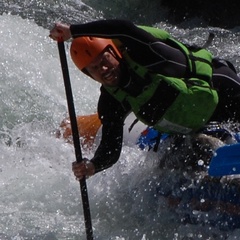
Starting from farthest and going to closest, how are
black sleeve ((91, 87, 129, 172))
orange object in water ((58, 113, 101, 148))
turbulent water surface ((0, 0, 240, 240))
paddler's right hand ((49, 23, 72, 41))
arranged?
1. orange object in water ((58, 113, 101, 148))
2. turbulent water surface ((0, 0, 240, 240))
3. black sleeve ((91, 87, 129, 172))
4. paddler's right hand ((49, 23, 72, 41))

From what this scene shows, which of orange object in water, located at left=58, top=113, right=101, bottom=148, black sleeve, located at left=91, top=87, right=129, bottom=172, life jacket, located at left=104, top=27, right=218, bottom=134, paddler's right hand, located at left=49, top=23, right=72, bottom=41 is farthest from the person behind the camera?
orange object in water, located at left=58, top=113, right=101, bottom=148

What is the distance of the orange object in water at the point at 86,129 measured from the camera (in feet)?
17.1

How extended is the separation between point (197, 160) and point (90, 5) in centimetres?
547

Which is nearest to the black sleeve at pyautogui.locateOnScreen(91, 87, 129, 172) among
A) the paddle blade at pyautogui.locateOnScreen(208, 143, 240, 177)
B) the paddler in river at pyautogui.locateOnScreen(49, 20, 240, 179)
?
the paddler in river at pyautogui.locateOnScreen(49, 20, 240, 179)

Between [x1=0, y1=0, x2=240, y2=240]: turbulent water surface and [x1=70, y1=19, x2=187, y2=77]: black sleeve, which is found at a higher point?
[x1=70, y1=19, x2=187, y2=77]: black sleeve

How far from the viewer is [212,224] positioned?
4.08 metres

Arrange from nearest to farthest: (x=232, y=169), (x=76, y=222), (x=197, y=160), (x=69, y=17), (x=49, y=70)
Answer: (x=232, y=169) < (x=197, y=160) < (x=76, y=222) < (x=49, y=70) < (x=69, y=17)

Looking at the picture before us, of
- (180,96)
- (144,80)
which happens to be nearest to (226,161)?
(180,96)

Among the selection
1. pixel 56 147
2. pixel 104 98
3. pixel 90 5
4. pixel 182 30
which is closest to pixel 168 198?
pixel 104 98

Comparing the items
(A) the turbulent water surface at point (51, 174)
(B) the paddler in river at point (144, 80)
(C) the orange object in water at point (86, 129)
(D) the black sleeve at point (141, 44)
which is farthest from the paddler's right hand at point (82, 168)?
(C) the orange object in water at point (86, 129)

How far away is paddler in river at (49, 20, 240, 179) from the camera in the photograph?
12.5ft

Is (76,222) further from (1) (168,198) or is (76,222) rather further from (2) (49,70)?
(2) (49,70)

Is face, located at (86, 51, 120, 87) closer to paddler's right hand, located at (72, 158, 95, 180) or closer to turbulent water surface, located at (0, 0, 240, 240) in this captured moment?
paddler's right hand, located at (72, 158, 95, 180)

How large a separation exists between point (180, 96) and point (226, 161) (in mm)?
391
